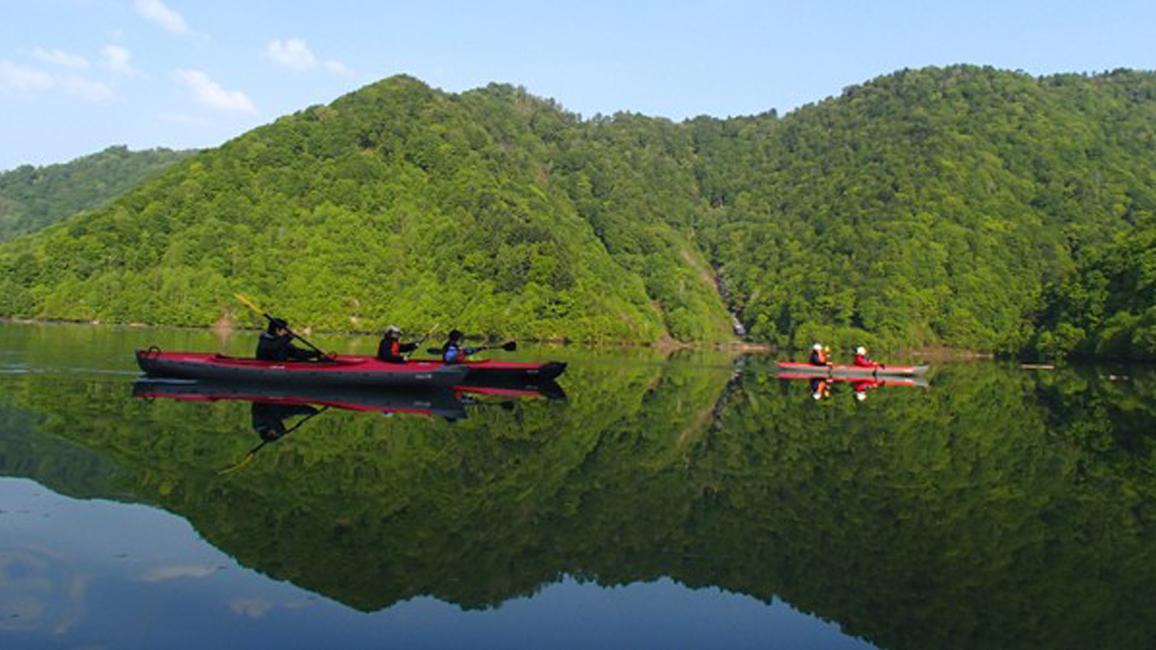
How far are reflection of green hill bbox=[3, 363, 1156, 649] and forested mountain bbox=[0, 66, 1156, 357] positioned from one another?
80.8 meters

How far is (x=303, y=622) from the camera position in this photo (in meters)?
9.40

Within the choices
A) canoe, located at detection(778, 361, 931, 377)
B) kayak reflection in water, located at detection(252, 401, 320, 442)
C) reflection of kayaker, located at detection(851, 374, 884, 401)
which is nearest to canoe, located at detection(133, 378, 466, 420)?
kayak reflection in water, located at detection(252, 401, 320, 442)

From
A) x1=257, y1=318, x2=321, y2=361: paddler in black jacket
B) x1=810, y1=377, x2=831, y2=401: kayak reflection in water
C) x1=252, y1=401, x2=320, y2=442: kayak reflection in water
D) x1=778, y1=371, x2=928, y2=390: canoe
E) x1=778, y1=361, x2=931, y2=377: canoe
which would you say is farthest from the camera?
x1=778, y1=361, x2=931, y2=377: canoe

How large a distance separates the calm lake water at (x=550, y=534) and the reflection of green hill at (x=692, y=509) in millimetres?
63

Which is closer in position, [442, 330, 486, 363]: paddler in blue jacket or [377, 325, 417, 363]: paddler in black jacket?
[377, 325, 417, 363]: paddler in black jacket

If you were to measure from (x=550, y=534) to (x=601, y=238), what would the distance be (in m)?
167

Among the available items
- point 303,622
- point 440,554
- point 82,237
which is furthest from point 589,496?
point 82,237

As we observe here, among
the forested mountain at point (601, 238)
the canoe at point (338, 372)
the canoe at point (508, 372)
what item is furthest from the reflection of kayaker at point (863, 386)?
the forested mountain at point (601, 238)

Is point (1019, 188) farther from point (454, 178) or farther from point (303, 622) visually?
point (303, 622)

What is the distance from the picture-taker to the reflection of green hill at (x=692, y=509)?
429 inches

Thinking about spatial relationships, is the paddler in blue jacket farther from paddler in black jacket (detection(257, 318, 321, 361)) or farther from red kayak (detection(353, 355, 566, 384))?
paddler in black jacket (detection(257, 318, 321, 361))

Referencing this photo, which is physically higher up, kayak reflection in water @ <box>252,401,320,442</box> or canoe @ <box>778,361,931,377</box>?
canoe @ <box>778,361,931,377</box>

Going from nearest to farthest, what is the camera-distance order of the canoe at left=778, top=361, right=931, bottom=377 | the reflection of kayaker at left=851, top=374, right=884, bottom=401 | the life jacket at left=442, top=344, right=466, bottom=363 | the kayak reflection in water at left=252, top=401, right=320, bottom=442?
1. the kayak reflection in water at left=252, top=401, right=320, bottom=442
2. the life jacket at left=442, top=344, right=466, bottom=363
3. the reflection of kayaker at left=851, top=374, right=884, bottom=401
4. the canoe at left=778, top=361, right=931, bottom=377

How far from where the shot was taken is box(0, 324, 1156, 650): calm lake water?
32.0ft
